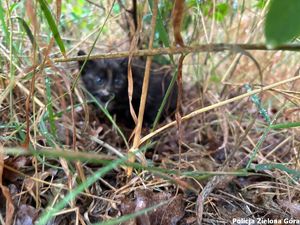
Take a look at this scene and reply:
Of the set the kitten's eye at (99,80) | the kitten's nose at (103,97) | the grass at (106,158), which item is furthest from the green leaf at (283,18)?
the kitten's eye at (99,80)

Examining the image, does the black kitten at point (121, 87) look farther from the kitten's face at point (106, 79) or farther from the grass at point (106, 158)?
the grass at point (106, 158)

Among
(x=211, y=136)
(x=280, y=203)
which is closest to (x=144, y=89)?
(x=280, y=203)

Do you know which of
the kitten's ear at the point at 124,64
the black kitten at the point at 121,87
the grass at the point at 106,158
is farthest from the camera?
the kitten's ear at the point at 124,64

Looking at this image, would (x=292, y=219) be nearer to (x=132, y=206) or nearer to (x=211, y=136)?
(x=132, y=206)

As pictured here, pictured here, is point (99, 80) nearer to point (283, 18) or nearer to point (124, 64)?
point (124, 64)

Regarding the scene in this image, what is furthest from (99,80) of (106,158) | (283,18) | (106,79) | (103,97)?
(283,18)

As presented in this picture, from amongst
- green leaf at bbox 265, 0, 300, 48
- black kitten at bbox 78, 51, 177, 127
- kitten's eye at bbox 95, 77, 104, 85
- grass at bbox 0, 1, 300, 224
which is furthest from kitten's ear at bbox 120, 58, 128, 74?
green leaf at bbox 265, 0, 300, 48

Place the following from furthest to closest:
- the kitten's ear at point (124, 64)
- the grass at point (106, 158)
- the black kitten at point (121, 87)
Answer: the kitten's ear at point (124, 64)
the black kitten at point (121, 87)
the grass at point (106, 158)
